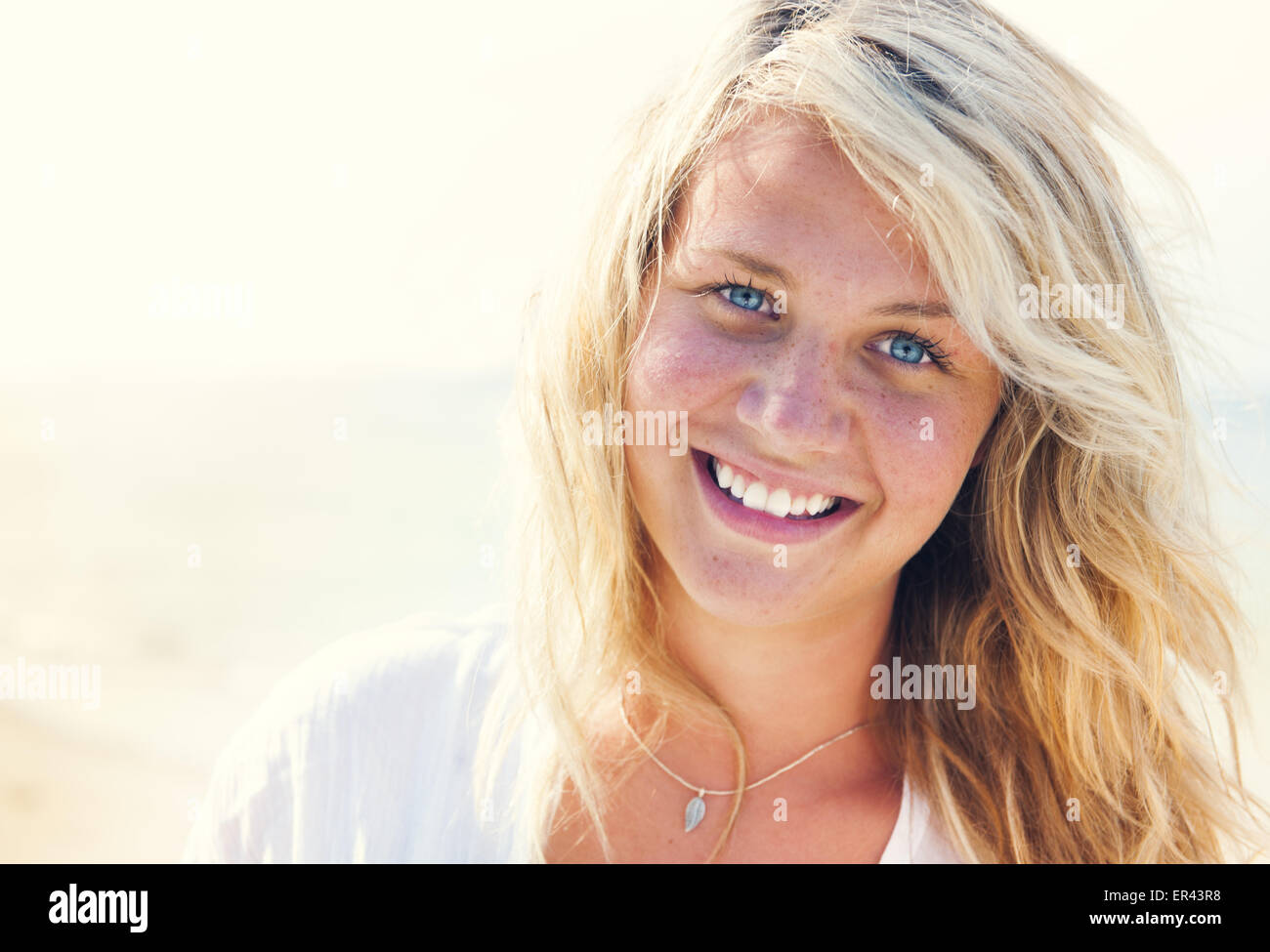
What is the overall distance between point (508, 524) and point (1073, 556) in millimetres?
1164

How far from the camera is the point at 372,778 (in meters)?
1.82

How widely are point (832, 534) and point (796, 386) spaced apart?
0.97 feet

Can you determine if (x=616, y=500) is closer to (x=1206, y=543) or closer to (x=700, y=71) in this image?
(x=700, y=71)

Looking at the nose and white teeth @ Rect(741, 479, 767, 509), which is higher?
the nose

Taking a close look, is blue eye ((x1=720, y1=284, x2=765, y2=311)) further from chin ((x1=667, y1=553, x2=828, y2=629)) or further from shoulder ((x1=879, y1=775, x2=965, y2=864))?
shoulder ((x1=879, y1=775, x2=965, y2=864))

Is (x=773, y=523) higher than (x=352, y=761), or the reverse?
(x=773, y=523)

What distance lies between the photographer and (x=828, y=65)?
160 centimetres

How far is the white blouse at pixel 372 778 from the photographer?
5.87 feet

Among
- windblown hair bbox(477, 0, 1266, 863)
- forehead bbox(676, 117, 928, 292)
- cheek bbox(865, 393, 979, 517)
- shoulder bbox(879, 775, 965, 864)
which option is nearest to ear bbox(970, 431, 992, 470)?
windblown hair bbox(477, 0, 1266, 863)

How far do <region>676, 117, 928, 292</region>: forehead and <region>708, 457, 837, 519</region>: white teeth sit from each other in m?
0.37

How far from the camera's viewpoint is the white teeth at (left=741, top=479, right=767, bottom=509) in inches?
66.2

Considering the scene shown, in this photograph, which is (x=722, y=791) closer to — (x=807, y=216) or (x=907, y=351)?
(x=907, y=351)

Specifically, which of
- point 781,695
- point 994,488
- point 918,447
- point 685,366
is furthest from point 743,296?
point 781,695
